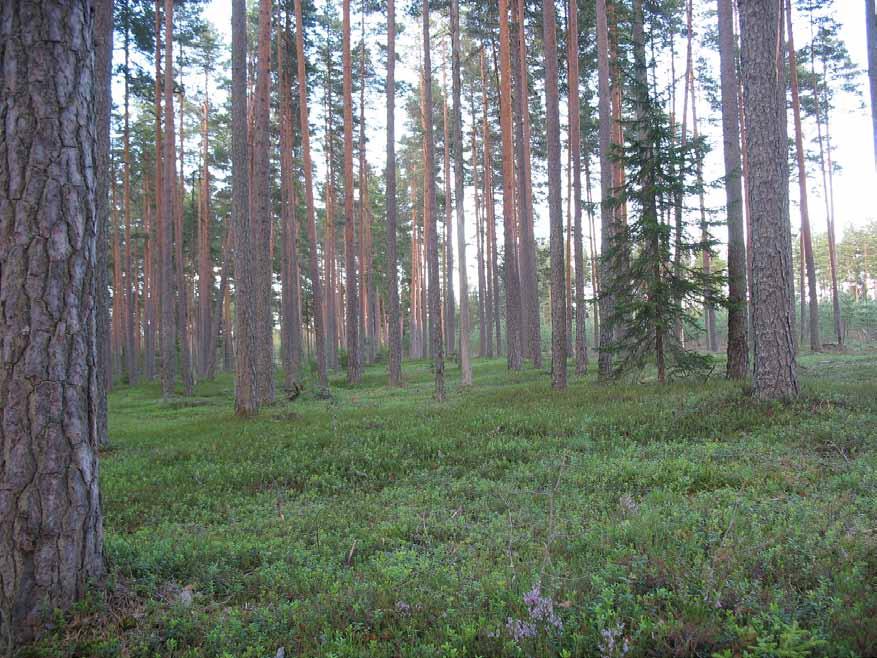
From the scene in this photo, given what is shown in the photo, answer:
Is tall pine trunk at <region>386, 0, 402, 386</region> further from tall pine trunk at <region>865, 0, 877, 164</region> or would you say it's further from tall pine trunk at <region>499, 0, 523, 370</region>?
tall pine trunk at <region>865, 0, 877, 164</region>

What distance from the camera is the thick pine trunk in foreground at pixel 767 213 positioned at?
8.71 m

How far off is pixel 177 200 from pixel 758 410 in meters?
31.0

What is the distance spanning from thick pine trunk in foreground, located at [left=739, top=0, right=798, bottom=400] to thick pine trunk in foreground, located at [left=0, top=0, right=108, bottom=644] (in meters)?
9.35

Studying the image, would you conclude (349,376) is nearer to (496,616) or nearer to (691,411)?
(691,411)

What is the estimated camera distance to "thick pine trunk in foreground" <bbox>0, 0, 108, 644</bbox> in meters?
3.18

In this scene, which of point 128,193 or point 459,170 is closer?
point 459,170

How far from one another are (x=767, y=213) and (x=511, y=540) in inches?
310

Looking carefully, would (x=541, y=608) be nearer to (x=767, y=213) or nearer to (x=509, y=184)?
(x=767, y=213)

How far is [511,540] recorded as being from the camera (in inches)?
167

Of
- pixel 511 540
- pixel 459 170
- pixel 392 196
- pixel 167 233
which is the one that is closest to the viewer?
pixel 511 540

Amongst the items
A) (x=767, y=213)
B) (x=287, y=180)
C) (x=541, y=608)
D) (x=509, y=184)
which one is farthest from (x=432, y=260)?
(x=541, y=608)

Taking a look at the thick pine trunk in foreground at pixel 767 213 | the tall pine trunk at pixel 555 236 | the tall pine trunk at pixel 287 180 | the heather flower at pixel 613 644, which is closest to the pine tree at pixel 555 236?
the tall pine trunk at pixel 555 236

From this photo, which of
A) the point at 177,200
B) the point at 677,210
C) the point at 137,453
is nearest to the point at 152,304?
the point at 177,200

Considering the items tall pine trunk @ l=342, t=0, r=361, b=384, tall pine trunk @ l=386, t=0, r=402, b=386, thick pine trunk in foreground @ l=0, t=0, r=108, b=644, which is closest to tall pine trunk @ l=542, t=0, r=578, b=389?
tall pine trunk @ l=386, t=0, r=402, b=386
